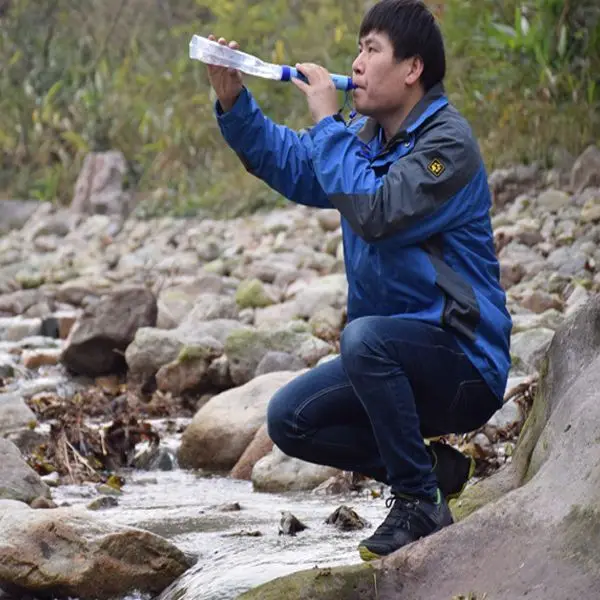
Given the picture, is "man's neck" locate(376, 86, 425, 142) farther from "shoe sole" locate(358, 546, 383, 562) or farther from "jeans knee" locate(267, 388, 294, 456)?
"shoe sole" locate(358, 546, 383, 562)

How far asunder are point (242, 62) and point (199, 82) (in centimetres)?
1197

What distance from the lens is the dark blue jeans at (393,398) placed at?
298 cm

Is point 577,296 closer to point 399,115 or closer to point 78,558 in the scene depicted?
point 399,115

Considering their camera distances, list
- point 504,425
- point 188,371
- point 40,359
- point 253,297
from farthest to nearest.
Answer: point 253,297, point 40,359, point 188,371, point 504,425

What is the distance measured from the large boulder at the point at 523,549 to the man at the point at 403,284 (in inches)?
9.4

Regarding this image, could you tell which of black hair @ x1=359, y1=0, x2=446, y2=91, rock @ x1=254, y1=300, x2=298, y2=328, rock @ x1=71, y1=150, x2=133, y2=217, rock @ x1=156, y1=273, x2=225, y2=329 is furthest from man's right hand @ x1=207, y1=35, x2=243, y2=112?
rock @ x1=71, y1=150, x2=133, y2=217

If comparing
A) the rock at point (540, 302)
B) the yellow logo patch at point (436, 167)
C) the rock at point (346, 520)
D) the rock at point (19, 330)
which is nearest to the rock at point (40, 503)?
the rock at point (346, 520)

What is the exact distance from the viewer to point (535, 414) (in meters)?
3.22

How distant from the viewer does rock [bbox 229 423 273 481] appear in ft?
15.8

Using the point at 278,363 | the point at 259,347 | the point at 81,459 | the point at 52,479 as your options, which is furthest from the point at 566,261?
the point at 52,479

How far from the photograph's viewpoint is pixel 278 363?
6047 mm

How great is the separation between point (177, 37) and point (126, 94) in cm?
145

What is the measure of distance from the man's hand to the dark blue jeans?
50 cm

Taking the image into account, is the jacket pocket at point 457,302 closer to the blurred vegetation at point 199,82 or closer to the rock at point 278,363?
the rock at point 278,363
